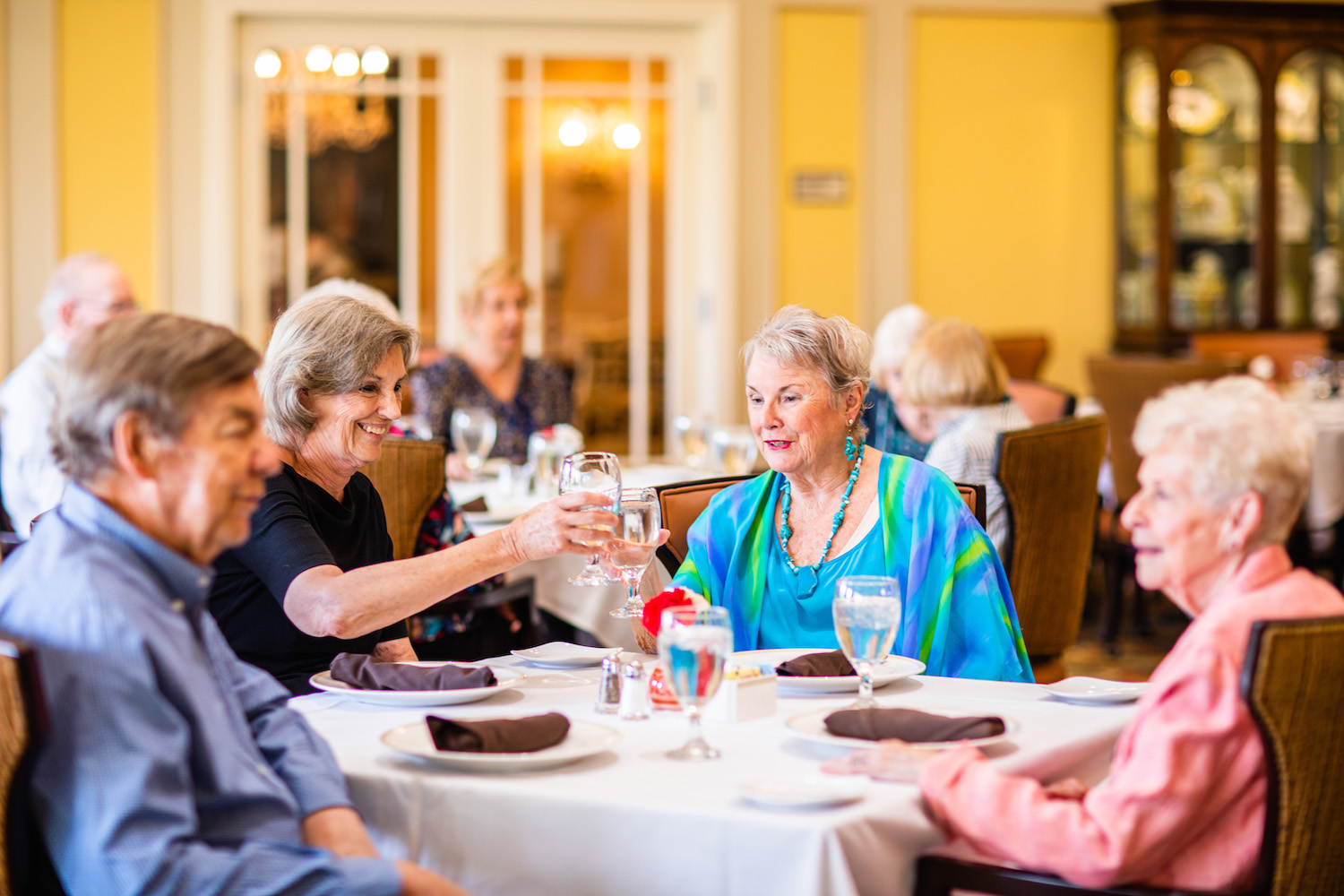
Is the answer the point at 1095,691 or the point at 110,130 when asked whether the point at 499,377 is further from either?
the point at 1095,691

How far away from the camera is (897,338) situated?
14.6 ft

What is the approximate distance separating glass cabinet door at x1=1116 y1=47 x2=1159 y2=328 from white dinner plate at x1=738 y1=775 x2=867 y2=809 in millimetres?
6199

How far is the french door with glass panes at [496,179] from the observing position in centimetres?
667

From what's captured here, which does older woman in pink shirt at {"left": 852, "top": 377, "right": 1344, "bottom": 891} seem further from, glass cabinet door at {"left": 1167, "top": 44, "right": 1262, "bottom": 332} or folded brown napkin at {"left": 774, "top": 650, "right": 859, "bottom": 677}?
glass cabinet door at {"left": 1167, "top": 44, "right": 1262, "bottom": 332}

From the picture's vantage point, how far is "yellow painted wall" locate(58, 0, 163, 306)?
642 cm

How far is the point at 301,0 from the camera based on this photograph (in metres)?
6.49

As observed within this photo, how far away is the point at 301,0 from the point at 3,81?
1.40m

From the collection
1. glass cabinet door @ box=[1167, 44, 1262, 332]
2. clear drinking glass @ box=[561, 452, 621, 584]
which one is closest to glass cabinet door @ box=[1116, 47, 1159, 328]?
glass cabinet door @ box=[1167, 44, 1262, 332]

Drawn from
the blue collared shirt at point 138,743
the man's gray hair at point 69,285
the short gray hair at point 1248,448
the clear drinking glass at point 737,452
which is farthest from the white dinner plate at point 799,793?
the man's gray hair at point 69,285

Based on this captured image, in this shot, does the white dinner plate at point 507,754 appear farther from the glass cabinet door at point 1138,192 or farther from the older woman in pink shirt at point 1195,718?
the glass cabinet door at point 1138,192

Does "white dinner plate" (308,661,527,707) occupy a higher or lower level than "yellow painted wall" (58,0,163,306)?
lower

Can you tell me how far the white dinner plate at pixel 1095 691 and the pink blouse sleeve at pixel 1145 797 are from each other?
42 centimetres

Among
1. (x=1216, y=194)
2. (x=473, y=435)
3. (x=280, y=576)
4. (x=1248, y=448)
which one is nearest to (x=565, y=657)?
(x=280, y=576)

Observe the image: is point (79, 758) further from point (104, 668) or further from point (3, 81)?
point (3, 81)
